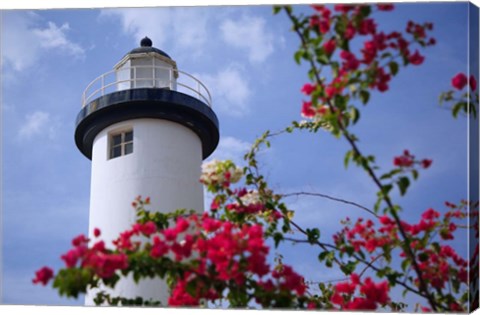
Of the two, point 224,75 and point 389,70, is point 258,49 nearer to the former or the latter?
point 224,75

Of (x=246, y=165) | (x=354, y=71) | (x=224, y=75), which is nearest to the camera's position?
(x=354, y=71)

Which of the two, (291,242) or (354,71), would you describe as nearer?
(354,71)

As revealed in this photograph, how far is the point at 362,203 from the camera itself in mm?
6551

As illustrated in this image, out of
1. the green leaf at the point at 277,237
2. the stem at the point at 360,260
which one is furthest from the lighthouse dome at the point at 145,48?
the green leaf at the point at 277,237

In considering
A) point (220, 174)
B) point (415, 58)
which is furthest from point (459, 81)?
point (220, 174)

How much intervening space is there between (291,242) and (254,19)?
1946 millimetres

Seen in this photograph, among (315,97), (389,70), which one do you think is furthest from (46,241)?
(389,70)

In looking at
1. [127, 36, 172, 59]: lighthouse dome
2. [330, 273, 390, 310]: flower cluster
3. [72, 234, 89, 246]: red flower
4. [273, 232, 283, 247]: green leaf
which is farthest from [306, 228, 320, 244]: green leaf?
[127, 36, 172, 59]: lighthouse dome

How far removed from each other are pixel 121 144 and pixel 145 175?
1.67 feet

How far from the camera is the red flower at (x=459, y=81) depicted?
218 inches

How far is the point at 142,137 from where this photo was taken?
24.2ft

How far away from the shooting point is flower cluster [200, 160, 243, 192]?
5.71 meters

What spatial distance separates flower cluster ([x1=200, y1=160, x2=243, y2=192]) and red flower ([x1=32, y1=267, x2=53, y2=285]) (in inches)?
59.0

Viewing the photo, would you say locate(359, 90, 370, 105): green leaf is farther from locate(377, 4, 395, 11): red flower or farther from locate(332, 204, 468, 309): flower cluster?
locate(332, 204, 468, 309): flower cluster
